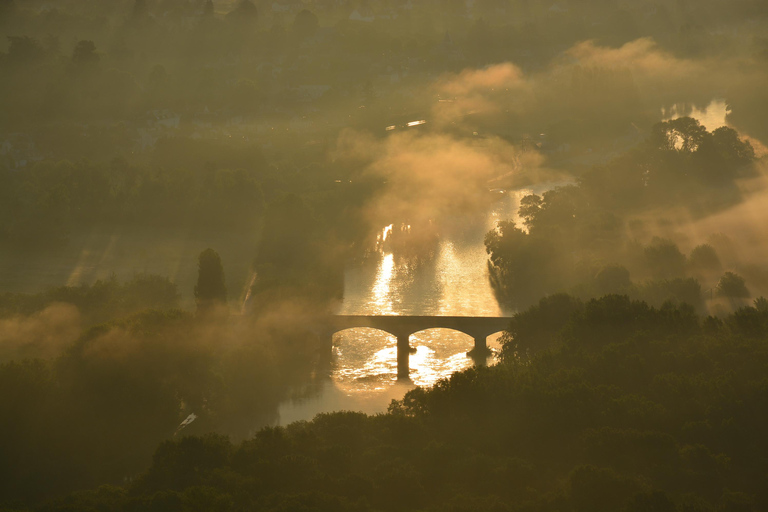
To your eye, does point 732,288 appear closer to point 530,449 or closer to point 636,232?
point 636,232

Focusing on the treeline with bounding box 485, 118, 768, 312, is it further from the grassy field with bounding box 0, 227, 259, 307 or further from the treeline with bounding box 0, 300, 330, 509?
the grassy field with bounding box 0, 227, 259, 307

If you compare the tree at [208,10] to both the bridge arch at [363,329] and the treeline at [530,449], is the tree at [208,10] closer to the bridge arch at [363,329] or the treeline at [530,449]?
the bridge arch at [363,329]

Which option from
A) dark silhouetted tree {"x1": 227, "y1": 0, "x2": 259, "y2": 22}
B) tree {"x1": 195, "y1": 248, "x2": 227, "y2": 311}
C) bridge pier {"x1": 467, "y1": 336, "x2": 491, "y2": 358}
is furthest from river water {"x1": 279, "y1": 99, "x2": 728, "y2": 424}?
dark silhouetted tree {"x1": 227, "y1": 0, "x2": 259, "y2": 22}

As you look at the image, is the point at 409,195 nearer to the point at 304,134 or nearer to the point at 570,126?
the point at 304,134

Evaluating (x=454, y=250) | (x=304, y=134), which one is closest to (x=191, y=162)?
(x=304, y=134)

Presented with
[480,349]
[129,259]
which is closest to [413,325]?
[480,349]

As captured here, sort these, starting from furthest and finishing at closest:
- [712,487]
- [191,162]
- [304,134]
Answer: [304,134]
[191,162]
[712,487]
